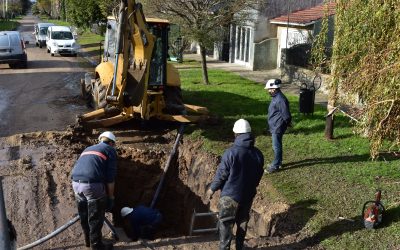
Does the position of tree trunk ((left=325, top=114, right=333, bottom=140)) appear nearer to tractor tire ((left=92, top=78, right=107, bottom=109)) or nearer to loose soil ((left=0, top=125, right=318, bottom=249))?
loose soil ((left=0, top=125, right=318, bottom=249))

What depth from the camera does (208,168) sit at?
10.4 m

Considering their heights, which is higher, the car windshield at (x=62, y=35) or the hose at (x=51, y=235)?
the car windshield at (x=62, y=35)

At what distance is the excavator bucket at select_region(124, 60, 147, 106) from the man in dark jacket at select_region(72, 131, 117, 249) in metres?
4.30

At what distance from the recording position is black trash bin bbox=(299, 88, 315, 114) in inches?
525

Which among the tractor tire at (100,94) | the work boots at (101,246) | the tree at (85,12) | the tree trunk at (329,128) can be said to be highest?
the tree at (85,12)

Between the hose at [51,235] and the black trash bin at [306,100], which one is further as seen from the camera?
the black trash bin at [306,100]

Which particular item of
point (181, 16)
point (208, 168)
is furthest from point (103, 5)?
point (208, 168)

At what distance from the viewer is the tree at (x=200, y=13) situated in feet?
58.3

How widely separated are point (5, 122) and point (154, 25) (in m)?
5.11

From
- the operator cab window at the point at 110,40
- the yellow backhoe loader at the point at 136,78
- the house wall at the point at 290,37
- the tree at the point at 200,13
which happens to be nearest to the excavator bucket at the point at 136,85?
the yellow backhoe loader at the point at 136,78

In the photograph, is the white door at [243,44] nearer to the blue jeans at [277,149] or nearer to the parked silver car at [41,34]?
the blue jeans at [277,149]

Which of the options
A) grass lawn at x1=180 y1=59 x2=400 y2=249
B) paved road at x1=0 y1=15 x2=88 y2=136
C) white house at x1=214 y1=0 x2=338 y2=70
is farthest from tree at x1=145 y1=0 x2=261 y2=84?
white house at x1=214 y1=0 x2=338 y2=70

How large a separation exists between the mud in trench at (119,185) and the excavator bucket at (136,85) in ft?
3.94

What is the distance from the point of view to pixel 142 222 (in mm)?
8383
